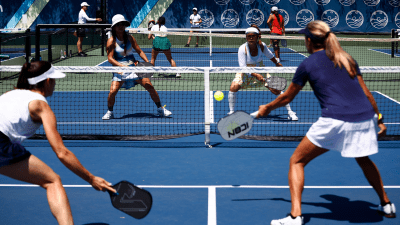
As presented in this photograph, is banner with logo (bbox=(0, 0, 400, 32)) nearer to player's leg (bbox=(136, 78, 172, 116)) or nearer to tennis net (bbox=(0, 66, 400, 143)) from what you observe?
tennis net (bbox=(0, 66, 400, 143))

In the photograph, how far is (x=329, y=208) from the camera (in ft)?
15.0

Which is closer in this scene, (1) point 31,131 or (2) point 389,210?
(1) point 31,131

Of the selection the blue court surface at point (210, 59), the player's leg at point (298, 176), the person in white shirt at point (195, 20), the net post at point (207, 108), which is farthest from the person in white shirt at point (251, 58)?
the person in white shirt at point (195, 20)

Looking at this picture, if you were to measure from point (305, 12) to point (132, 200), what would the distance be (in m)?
23.5

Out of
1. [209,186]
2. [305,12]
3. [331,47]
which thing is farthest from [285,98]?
[305,12]

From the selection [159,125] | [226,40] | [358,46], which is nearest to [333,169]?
[159,125]

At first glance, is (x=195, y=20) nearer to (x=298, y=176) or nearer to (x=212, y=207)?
(x=212, y=207)

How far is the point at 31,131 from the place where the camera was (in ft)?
11.1

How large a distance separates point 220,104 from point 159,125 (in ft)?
6.70

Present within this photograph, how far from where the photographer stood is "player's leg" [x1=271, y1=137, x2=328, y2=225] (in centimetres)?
386

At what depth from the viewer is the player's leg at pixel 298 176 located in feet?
12.7

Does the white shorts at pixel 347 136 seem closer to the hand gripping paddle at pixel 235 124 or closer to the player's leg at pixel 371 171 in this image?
the player's leg at pixel 371 171

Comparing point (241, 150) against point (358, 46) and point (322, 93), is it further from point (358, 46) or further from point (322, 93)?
point (358, 46)

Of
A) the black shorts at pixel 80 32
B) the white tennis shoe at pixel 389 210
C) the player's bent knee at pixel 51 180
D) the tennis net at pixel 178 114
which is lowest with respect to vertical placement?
the white tennis shoe at pixel 389 210
